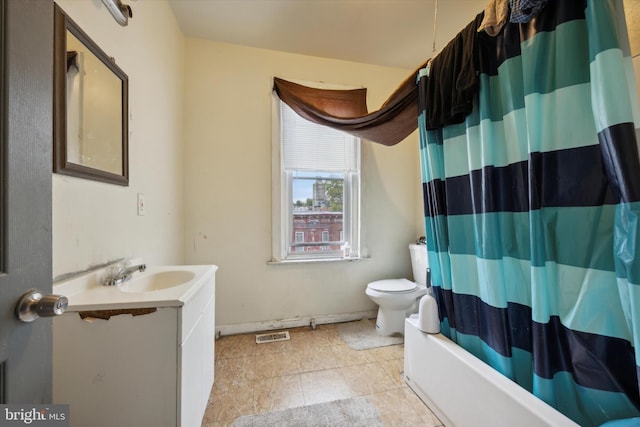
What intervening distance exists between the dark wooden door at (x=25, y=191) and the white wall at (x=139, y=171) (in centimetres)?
44

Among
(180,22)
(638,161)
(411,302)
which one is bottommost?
(411,302)

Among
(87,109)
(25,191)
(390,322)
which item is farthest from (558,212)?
(87,109)

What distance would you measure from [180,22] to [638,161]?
2.70 meters

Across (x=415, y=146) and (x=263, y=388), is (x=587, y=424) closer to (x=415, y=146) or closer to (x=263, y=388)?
(x=263, y=388)

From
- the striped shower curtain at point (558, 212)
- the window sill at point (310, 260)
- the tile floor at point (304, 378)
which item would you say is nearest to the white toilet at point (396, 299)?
the tile floor at point (304, 378)

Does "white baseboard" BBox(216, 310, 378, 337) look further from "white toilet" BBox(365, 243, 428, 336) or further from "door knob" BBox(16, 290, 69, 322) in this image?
"door knob" BBox(16, 290, 69, 322)

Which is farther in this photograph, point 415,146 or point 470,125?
point 415,146

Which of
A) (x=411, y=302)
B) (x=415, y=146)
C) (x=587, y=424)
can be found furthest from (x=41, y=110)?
(x=415, y=146)

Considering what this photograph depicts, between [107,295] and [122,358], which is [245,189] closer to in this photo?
[107,295]

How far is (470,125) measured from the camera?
1.17m

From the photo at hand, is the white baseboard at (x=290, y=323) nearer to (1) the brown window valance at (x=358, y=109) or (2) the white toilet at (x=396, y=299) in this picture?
(2) the white toilet at (x=396, y=299)

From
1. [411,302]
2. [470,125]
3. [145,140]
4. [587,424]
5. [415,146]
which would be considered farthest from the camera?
[415,146]

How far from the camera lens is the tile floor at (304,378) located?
1345mm

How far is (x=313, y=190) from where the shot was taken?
239 centimetres
